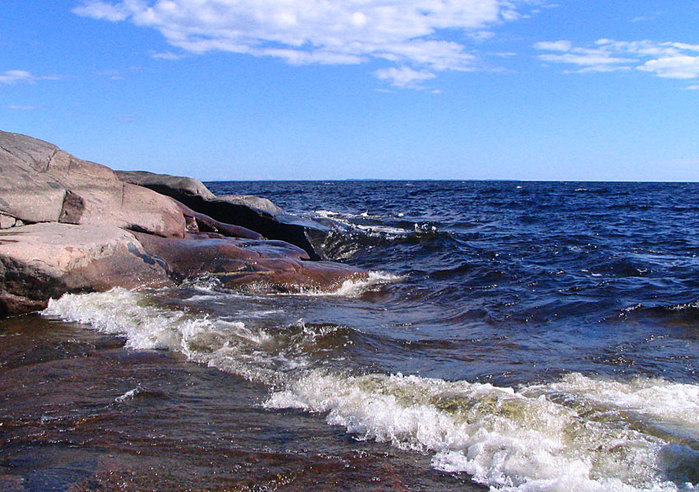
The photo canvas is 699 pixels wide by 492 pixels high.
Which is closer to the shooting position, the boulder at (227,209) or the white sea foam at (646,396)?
the white sea foam at (646,396)

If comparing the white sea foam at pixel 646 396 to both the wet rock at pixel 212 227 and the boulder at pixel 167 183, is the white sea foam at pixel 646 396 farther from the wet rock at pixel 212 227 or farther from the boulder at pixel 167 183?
the boulder at pixel 167 183

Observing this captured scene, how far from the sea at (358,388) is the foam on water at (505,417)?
2cm

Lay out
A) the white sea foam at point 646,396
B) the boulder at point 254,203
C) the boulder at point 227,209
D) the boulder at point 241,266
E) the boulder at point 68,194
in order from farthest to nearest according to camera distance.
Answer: the boulder at point 254,203
the boulder at point 227,209
the boulder at point 241,266
the boulder at point 68,194
the white sea foam at point 646,396

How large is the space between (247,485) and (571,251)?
499 inches

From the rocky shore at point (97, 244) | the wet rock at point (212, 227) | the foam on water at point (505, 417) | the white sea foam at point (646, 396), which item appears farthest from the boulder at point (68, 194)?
the white sea foam at point (646, 396)

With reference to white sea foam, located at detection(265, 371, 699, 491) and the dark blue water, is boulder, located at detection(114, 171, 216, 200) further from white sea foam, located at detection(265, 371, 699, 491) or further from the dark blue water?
white sea foam, located at detection(265, 371, 699, 491)

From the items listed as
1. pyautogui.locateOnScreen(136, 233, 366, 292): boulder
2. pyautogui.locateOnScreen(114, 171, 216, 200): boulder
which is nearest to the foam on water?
pyautogui.locateOnScreen(136, 233, 366, 292): boulder

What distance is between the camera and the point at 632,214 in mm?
24922

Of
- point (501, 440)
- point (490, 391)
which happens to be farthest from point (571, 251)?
point (501, 440)

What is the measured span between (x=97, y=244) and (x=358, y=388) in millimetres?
5623

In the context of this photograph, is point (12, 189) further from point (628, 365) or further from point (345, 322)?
point (628, 365)

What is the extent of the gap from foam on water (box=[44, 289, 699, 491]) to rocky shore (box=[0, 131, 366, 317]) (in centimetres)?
251

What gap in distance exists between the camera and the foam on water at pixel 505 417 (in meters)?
3.55

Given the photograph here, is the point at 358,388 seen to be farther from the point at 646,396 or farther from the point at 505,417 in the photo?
the point at 646,396
